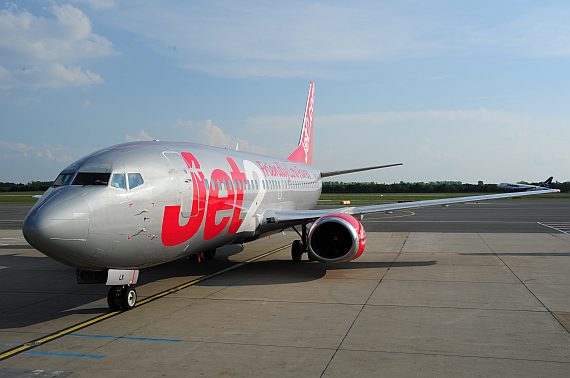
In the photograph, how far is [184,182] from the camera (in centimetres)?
1085

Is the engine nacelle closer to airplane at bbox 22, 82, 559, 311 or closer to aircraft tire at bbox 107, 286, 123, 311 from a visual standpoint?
airplane at bbox 22, 82, 559, 311

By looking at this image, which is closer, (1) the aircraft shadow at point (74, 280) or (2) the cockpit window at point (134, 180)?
(2) the cockpit window at point (134, 180)

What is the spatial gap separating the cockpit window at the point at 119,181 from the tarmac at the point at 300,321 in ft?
9.20

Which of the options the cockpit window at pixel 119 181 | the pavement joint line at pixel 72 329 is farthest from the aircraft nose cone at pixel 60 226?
the pavement joint line at pixel 72 329

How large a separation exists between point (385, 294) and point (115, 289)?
6.61m

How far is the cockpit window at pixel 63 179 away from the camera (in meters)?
9.12

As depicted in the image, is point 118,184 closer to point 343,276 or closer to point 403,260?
point 343,276

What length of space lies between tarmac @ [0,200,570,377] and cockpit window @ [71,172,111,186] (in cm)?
287

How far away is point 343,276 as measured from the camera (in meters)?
14.4

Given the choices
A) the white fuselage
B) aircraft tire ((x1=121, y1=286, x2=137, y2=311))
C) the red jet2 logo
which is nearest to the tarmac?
aircraft tire ((x1=121, y1=286, x2=137, y2=311))

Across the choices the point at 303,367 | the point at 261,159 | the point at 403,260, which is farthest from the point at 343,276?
the point at 303,367

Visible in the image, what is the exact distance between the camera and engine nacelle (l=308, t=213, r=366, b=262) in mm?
13094

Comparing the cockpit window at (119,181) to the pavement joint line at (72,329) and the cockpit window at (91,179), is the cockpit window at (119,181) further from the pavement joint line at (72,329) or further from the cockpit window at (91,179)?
the pavement joint line at (72,329)

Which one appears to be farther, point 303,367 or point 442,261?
point 442,261
